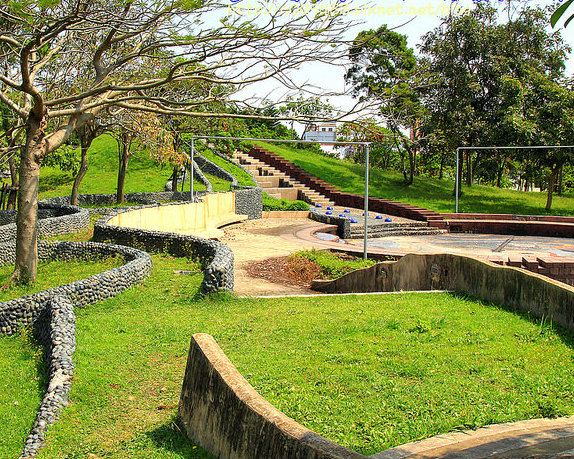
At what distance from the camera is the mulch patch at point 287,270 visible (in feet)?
44.3

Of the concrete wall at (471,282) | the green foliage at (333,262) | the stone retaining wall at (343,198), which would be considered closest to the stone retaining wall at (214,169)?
the stone retaining wall at (343,198)

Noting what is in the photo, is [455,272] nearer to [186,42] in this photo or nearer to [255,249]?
[186,42]

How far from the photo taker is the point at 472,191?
105ft

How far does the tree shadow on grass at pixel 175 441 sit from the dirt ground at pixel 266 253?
5.58 m

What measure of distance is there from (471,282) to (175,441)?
5.97 metres

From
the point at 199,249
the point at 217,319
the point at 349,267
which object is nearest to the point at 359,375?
the point at 217,319

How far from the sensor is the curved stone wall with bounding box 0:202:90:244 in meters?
14.9

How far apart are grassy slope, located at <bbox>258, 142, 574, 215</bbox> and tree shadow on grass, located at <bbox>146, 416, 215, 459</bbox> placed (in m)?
23.8

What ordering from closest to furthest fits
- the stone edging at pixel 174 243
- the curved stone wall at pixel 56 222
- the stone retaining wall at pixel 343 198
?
the stone edging at pixel 174 243 < the curved stone wall at pixel 56 222 < the stone retaining wall at pixel 343 198

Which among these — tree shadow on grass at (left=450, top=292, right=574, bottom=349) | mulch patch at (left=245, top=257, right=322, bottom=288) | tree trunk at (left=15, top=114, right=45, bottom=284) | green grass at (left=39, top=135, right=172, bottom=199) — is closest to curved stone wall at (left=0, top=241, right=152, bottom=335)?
tree trunk at (left=15, top=114, right=45, bottom=284)

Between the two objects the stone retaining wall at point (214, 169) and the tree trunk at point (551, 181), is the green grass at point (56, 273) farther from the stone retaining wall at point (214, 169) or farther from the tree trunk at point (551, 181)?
the tree trunk at point (551, 181)

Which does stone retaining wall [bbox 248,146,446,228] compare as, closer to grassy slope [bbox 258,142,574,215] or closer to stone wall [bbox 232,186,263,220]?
grassy slope [bbox 258,142,574,215]

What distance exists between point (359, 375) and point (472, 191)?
2835cm

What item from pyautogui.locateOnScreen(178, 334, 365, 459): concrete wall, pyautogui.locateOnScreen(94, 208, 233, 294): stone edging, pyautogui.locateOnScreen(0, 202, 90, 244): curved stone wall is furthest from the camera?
pyautogui.locateOnScreen(0, 202, 90, 244): curved stone wall
